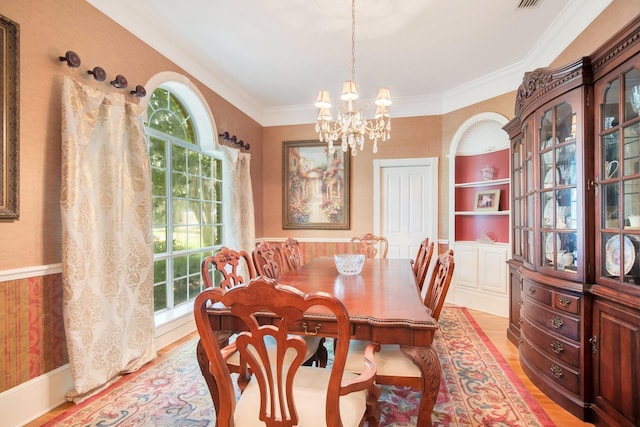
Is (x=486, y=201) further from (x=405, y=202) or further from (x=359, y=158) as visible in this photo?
(x=359, y=158)

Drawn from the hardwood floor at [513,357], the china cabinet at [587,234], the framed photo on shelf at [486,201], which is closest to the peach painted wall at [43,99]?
the china cabinet at [587,234]

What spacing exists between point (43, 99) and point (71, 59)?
0.32m

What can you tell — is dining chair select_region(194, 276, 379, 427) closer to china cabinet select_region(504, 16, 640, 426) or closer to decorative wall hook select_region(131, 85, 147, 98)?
china cabinet select_region(504, 16, 640, 426)

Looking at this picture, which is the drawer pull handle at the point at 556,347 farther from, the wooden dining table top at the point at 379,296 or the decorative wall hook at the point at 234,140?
the decorative wall hook at the point at 234,140

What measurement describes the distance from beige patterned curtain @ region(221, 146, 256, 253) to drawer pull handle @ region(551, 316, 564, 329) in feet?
10.9

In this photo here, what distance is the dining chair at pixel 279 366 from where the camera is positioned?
3.27 feet

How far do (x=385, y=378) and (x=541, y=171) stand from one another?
74.6 inches

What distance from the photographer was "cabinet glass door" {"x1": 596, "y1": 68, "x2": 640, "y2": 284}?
163 centimetres

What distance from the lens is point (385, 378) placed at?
5.01 ft

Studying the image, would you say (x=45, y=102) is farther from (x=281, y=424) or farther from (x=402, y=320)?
(x=402, y=320)

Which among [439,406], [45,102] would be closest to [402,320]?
[439,406]

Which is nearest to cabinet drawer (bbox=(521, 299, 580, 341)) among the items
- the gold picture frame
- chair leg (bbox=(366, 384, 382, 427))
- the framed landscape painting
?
chair leg (bbox=(366, 384, 382, 427))

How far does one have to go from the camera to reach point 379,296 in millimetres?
1854

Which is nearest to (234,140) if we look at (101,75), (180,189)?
(180,189)
